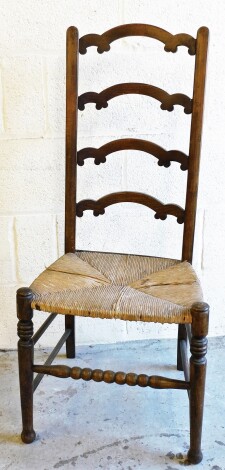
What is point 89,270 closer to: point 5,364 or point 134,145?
point 134,145

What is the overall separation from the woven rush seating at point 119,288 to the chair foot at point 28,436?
1.25 ft

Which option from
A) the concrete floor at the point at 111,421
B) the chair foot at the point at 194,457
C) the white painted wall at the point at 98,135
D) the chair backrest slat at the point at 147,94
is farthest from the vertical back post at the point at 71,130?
the chair foot at the point at 194,457

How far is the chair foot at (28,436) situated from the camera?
4.47 feet

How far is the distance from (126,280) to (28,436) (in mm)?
496

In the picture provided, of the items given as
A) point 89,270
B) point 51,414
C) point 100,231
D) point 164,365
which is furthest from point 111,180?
point 51,414

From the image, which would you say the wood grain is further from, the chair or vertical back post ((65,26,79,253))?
vertical back post ((65,26,79,253))

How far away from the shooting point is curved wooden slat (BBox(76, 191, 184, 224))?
148cm

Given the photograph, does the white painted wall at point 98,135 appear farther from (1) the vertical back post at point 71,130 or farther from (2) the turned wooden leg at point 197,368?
(2) the turned wooden leg at point 197,368

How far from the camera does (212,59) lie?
1607mm

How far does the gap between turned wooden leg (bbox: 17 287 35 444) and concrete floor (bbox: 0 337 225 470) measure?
6cm

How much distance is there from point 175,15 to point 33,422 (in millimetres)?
1288

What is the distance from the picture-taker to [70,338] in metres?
1.71

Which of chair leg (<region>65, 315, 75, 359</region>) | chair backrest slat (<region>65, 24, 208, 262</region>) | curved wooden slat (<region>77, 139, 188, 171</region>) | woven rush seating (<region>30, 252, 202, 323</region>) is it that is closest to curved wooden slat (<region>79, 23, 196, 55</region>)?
chair backrest slat (<region>65, 24, 208, 262</region>)

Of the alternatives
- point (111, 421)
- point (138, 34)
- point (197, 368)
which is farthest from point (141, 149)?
point (111, 421)
